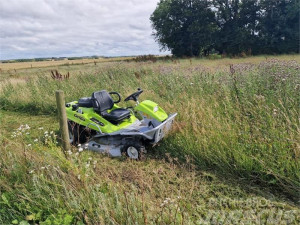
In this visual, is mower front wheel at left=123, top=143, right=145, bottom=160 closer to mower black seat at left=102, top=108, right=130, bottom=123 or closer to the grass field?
the grass field

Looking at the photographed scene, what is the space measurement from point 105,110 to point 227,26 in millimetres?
33230

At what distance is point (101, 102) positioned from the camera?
419 centimetres

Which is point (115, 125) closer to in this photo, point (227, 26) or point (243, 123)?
point (243, 123)

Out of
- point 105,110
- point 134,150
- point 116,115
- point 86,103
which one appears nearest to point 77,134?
point 86,103

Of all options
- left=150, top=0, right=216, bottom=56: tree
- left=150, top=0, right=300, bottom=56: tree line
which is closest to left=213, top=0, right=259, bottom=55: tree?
left=150, top=0, right=300, bottom=56: tree line

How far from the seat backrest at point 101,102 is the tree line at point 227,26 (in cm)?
2665

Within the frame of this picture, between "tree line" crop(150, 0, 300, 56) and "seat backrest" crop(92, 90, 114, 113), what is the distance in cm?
2665

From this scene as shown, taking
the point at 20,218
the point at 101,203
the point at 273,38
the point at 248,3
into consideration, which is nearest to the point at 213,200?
the point at 101,203

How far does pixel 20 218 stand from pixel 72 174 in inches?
24.7

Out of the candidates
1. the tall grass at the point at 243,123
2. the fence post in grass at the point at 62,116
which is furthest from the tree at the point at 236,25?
the fence post in grass at the point at 62,116

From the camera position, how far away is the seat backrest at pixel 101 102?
13.4ft

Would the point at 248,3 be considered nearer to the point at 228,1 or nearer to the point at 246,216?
the point at 228,1

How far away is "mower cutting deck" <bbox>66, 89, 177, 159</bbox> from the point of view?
364 centimetres

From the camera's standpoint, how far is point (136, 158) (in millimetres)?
3621
